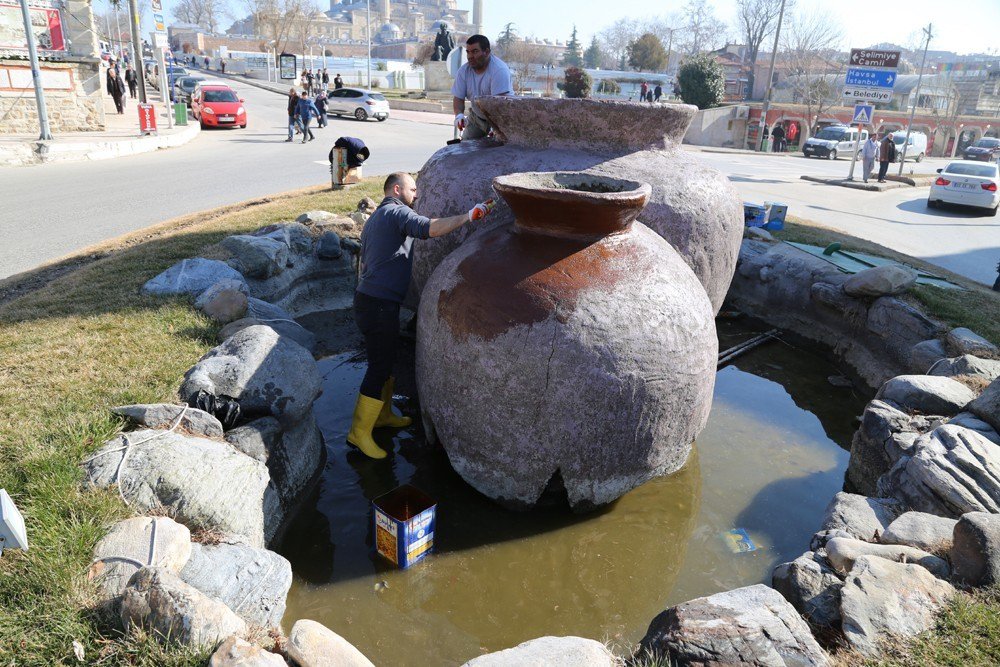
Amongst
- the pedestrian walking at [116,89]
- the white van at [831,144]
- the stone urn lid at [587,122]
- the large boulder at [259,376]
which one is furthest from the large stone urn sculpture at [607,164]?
the white van at [831,144]

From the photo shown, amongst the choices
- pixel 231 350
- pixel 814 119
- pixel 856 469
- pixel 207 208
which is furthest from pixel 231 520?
pixel 814 119

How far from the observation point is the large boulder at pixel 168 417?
336 cm

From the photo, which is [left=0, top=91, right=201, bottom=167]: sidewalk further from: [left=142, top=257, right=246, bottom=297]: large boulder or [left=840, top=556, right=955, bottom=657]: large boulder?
[left=840, top=556, right=955, bottom=657]: large boulder

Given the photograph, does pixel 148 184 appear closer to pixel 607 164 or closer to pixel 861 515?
pixel 607 164

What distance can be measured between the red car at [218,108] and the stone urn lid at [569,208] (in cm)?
2093

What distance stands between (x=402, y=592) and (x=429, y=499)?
476 millimetres

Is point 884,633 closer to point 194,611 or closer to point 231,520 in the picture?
point 194,611

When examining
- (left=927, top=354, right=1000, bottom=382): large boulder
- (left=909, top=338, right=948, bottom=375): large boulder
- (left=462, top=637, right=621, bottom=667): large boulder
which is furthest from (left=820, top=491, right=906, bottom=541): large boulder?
(left=909, top=338, right=948, bottom=375): large boulder

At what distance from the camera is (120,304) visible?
16.5 feet

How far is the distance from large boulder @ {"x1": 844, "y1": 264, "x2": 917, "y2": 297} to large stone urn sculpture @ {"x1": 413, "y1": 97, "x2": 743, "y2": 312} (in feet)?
7.44

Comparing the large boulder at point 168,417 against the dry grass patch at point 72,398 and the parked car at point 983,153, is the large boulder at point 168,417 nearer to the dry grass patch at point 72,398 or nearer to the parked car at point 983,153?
the dry grass patch at point 72,398

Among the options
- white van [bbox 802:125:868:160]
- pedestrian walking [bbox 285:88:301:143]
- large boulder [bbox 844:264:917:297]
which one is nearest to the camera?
large boulder [bbox 844:264:917:297]

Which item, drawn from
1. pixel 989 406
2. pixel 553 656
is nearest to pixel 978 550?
pixel 989 406

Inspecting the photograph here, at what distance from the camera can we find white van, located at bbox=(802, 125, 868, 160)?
29391mm
